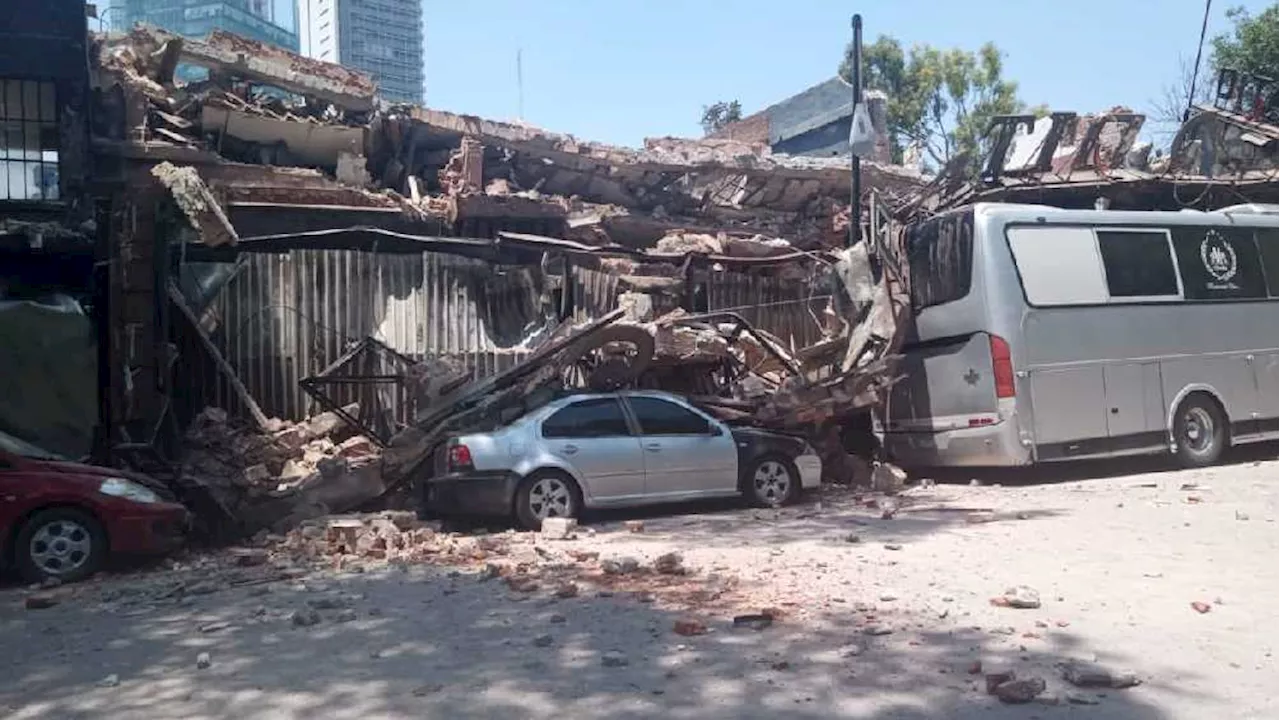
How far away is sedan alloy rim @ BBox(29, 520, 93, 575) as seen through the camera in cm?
886

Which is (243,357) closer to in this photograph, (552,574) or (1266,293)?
(552,574)

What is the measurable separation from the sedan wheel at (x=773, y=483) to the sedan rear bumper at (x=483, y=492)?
115 inches

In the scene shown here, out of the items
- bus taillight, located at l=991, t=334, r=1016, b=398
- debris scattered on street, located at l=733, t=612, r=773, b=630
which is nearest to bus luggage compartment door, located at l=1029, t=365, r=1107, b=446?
bus taillight, located at l=991, t=334, r=1016, b=398

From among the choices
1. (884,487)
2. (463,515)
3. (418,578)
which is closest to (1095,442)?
(884,487)

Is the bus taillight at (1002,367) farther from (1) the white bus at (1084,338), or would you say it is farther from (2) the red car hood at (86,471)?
(2) the red car hood at (86,471)

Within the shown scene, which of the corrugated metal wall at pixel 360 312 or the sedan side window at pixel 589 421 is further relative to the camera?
the corrugated metal wall at pixel 360 312

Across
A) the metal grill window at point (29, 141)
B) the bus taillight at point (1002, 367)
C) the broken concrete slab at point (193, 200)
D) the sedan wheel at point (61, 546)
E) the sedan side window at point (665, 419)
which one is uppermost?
the metal grill window at point (29, 141)

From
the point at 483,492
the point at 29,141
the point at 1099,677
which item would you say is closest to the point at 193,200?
the point at 483,492

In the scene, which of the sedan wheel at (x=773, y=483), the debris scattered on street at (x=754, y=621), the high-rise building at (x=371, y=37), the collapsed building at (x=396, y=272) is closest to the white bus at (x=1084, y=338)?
the collapsed building at (x=396, y=272)

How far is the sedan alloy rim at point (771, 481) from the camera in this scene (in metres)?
12.4

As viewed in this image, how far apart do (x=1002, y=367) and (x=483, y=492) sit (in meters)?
6.30

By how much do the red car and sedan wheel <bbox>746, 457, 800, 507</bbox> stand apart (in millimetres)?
6002

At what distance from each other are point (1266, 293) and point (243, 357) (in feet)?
45.3

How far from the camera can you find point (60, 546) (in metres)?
8.93
